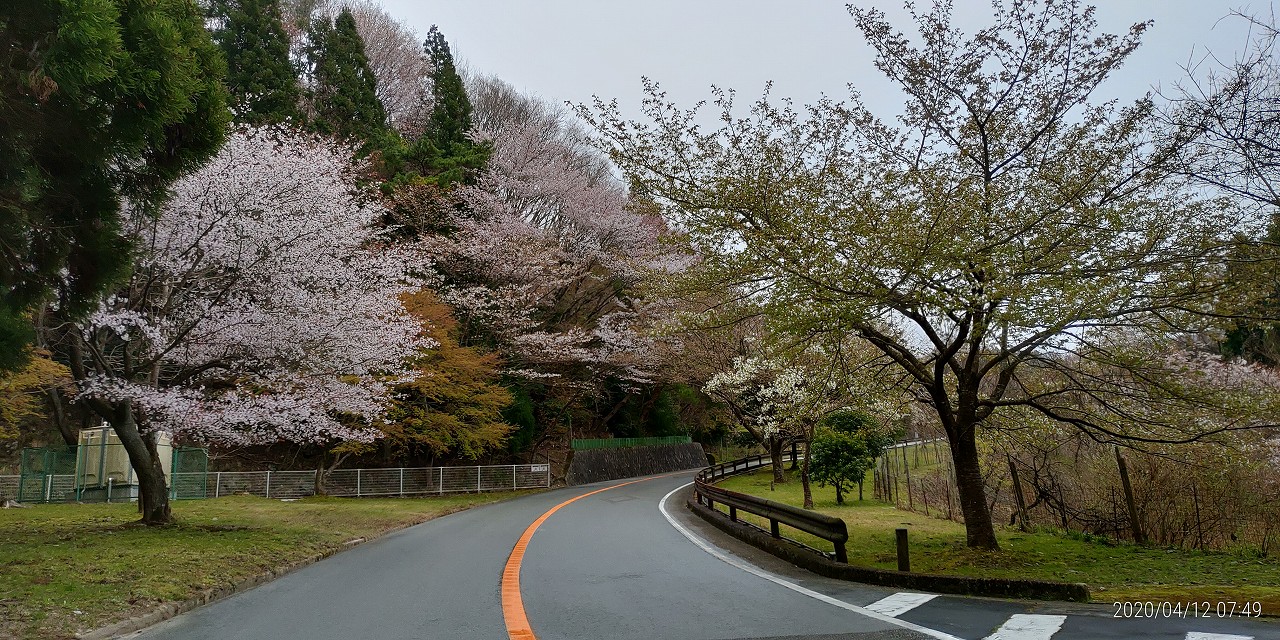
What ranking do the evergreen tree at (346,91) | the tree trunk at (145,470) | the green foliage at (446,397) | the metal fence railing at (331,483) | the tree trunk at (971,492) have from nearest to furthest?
1. the tree trunk at (971,492)
2. the tree trunk at (145,470)
3. the metal fence railing at (331,483)
4. the green foliage at (446,397)
5. the evergreen tree at (346,91)

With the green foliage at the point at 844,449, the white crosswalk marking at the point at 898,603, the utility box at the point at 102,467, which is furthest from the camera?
the green foliage at the point at 844,449

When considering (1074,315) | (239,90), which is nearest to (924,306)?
(1074,315)

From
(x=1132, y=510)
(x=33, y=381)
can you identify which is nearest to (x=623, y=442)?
(x=33, y=381)

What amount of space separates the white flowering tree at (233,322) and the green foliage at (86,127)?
479 cm

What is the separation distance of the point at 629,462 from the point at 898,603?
104 feet

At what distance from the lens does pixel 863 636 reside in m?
5.32

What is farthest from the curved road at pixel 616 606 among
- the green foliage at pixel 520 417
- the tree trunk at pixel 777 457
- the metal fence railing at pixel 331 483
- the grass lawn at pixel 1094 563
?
the green foliage at pixel 520 417

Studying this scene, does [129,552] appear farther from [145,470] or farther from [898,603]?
[898,603]

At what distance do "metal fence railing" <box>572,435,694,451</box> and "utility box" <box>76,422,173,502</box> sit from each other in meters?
17.7

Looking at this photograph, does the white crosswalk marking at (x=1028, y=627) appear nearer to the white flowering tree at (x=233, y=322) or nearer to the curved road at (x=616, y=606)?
the curved road at (x=616, y=606)

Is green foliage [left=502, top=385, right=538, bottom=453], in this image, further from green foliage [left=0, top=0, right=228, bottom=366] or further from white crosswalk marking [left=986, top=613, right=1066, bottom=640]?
white crosswalk marking [left=986, top=613, right=1066, bottom=640]

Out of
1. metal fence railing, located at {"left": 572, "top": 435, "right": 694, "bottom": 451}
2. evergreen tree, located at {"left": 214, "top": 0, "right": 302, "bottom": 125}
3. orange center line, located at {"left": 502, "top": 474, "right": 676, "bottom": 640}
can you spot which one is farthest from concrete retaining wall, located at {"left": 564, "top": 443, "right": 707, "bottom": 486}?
orange center line, located at {"left": 502, "top": 474, "right": 676, "bottom": 640}

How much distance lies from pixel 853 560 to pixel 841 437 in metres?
12.4

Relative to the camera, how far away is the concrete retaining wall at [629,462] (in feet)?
110
